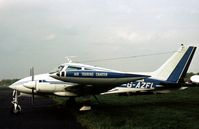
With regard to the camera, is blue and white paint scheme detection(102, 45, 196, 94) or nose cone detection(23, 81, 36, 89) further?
blue and white paint scheme detection(102, 45, 196, 94)

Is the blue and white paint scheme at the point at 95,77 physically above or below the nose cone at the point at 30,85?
above

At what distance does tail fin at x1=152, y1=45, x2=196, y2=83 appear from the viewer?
20641mm

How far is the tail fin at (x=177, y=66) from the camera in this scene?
2064cm

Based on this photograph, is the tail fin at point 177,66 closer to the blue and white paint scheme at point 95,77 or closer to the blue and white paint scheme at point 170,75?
the blue and white paint scheme at point 170,75

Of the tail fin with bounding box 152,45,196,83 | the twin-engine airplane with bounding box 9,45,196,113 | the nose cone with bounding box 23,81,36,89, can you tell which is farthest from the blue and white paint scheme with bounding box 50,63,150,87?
the tail fin with bounding box 152,45,196,83

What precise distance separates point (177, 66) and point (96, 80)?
288 inches

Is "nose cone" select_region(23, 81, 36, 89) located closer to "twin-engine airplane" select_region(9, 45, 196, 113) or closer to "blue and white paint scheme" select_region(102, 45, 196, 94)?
"twin-engine airplane" select_region(9, 45, 196, 113)

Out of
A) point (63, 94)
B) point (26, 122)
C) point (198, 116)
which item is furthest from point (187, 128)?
point (63, 94)

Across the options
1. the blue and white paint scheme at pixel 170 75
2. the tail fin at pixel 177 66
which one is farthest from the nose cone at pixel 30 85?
the tail fin at pixel 177 66

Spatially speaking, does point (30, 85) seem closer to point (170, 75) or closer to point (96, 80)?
Answer: point (96, 80)

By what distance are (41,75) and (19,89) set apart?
1.34 metres

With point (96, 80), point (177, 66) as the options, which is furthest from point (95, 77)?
point (177, 66)

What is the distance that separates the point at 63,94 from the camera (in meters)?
18.2

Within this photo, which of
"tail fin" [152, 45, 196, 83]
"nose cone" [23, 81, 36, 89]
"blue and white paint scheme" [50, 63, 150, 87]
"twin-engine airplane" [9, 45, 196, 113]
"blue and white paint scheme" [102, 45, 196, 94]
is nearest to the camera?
"blue and white paint scheme" [50, 63, 150, 87]
